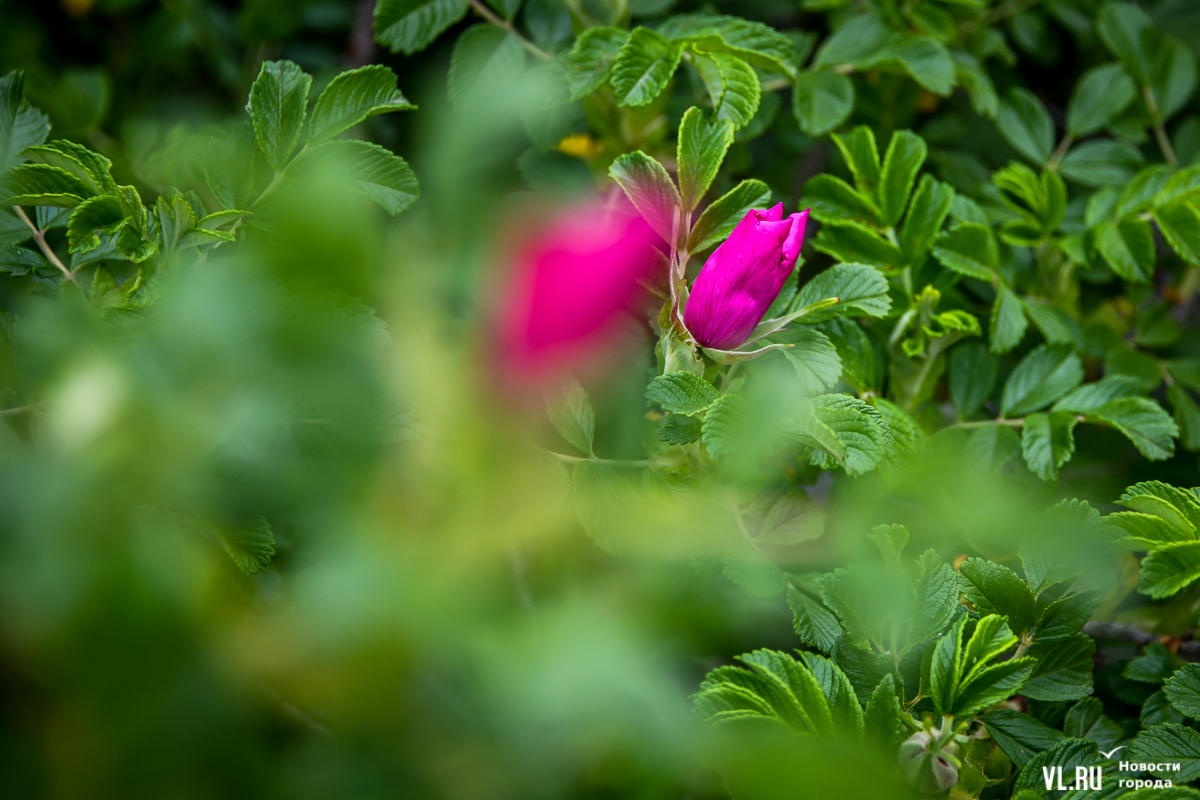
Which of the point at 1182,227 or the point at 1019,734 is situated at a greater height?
the point at 1182,227

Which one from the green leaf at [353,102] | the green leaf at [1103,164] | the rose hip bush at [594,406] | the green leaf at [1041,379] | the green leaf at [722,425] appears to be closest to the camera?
the rose hip bush at [594,406]

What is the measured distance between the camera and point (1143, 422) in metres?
0.54

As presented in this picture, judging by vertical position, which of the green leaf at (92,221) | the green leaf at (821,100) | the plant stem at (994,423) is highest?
the green leaf at (821,100)

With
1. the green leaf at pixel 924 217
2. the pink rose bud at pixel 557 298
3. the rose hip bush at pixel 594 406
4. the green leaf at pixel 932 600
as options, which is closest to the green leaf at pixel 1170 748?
the rose hip bush at pixel 594 406

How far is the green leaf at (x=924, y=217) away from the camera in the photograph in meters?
0.56

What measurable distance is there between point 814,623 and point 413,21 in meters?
0.52

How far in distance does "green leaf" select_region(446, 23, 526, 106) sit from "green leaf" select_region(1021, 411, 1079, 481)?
46 cm

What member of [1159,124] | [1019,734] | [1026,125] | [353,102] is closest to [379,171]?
[353,102]

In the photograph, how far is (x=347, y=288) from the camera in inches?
6.5

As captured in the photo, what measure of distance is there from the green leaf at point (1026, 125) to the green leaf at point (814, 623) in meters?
0.51

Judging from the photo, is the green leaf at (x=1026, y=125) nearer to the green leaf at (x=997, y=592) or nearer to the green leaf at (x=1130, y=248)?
the green leaf at (x=1130, y=248)

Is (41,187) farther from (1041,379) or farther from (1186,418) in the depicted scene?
(1186,418)

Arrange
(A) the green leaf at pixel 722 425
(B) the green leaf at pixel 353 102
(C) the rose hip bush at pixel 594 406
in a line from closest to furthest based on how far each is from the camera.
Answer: (C) the rose hip bush at pixel 594 406, (A) the green leaf at pixel 722 425, (B) the green leaf at pixel 353 102

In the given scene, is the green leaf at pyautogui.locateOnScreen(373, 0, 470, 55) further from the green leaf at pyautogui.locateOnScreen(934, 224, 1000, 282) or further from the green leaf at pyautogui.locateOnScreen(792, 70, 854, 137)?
the green leaf at pyautogui.locateOnScreen(934, 224, 1000, 282)
